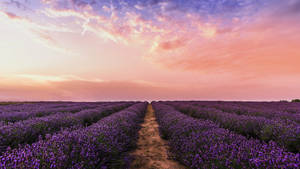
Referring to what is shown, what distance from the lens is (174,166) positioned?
371 cm

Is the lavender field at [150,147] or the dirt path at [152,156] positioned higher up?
the lavender field at [150,147]

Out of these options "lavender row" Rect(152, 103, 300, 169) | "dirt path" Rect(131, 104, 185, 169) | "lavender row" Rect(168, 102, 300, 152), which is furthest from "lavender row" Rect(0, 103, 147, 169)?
"lavender row" Rect(168, 102, 300, 152)

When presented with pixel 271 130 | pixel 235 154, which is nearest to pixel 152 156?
pixel 235 154

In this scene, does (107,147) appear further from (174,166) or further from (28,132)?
(28,132)

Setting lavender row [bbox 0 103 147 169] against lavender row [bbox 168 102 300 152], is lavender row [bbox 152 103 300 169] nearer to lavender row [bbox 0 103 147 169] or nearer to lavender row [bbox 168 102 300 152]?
lavender row [bbox 0 103 147 169]

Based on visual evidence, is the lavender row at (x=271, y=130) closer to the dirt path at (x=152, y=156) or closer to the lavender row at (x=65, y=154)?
the dirt path at (x=152, y=156)

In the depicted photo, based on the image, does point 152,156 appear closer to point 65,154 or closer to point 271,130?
point 65,154

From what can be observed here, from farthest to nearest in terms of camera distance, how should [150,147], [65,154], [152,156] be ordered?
[150,147] → [152,156] → [65,154]

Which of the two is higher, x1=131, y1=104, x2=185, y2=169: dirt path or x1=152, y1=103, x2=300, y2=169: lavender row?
x1=152, y1=103, x2=300, y2=169: lavender row

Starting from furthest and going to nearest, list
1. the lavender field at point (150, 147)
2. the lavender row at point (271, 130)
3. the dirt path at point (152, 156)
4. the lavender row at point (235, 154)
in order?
the lavender row at point (271, 130) < the dirt path at point (152, 156) < the lavender field at point (150, 147) < the lavender row at point (235, 154)

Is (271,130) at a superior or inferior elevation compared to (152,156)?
superior

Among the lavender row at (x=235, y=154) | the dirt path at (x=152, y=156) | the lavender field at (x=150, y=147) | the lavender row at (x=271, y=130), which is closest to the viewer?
the lavender row at (x=235, y=154)

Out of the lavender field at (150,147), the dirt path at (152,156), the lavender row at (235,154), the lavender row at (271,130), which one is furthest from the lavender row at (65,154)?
the lavender row at (271,130)

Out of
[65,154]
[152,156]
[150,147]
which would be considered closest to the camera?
[65,154]
